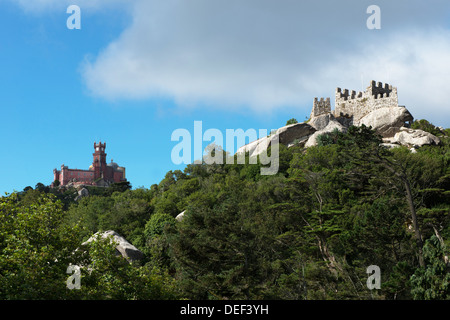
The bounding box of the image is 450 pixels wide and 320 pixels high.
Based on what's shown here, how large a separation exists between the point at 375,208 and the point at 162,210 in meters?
38.9

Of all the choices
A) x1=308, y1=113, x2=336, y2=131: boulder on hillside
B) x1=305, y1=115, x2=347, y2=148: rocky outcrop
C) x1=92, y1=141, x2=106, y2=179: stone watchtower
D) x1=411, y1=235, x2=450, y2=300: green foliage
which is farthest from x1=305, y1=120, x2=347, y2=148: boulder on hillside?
x1=92, y1=141, x2=106, y2=179: stone watchtower

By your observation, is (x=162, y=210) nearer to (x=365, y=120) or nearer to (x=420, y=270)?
(x=365, y=120)

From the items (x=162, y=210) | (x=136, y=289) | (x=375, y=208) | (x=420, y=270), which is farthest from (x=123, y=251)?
(x=420, y=270)

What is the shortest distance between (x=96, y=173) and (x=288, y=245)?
4686 inches

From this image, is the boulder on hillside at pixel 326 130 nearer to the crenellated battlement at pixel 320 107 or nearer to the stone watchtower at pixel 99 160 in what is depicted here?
the crenellated battlement at pixel 320 107

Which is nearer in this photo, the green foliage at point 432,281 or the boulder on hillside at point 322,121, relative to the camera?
the green foliage at point 432,281

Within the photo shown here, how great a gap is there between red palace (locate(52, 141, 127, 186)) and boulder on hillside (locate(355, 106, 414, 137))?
97515 mm

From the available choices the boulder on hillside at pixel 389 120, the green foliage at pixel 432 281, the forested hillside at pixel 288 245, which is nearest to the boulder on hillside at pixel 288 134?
the boulder on hillside at pixel 389 120

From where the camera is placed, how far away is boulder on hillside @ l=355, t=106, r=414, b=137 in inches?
2384

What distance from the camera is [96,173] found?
148m

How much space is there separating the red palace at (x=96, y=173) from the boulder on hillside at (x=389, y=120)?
9752 cm

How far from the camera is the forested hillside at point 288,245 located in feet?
75.9

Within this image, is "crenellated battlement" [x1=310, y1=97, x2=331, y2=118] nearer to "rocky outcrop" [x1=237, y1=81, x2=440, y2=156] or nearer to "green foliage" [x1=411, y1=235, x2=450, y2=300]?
"rocky outcrop" [x1=237, y1=81, x2=440, y2=156]

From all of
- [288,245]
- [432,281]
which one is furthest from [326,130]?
[432,281]
